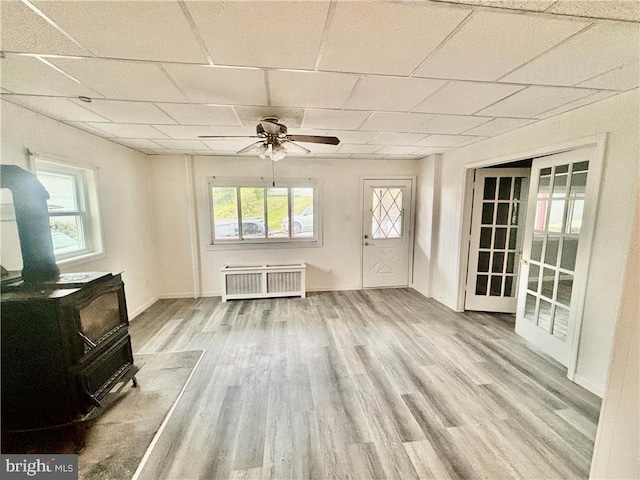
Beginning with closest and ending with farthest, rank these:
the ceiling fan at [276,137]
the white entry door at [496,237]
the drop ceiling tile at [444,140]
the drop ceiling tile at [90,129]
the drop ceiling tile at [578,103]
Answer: the drop ceiling tile at [578,103] → the ceiling fan at [276,137] → the drop ceiling tile at [90,129] → the drop ceiling tile at [444,140] → the white entry door at [496,237]

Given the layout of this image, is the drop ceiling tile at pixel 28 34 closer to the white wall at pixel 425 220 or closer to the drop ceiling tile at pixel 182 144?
the drop ceiling tile at pixel 182 144

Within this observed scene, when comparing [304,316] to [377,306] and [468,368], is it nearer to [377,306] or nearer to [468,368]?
[377,306]

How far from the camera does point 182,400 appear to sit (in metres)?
2.07

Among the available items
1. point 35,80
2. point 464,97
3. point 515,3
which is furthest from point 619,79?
point 35,80

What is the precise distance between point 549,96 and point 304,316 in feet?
11.5

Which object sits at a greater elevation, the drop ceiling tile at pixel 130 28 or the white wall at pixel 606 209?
the drop ceiling tile at pixel 130 28

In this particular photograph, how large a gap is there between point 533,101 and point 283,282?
12.6 feet

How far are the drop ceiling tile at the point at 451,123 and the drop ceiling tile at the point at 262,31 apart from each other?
1586mm

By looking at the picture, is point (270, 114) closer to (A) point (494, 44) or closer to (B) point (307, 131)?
(B) point (307, 131)

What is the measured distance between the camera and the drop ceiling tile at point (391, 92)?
1.76m

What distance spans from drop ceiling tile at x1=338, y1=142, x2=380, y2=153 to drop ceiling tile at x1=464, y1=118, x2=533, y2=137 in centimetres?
123

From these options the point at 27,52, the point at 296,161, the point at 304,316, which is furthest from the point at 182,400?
the point at 296,161

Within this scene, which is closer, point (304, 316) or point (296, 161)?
point (304, 316)

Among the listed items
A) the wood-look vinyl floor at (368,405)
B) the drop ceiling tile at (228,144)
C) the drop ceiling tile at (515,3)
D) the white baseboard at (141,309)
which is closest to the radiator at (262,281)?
the wood-look vinyl floor at (368,405)
